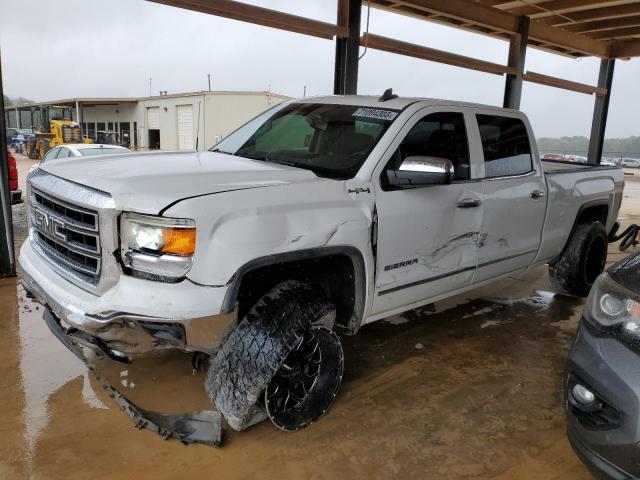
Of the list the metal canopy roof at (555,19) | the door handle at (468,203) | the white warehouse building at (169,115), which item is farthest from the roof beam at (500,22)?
the door handle at (468,203)

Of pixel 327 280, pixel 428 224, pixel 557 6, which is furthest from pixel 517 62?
pixel 327 280

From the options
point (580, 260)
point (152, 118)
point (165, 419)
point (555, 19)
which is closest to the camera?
point (165, 419)

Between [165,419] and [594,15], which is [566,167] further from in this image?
[594,15]

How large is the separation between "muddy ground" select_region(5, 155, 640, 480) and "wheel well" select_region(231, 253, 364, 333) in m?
0.61

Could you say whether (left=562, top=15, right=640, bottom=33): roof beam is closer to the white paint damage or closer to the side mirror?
the white paint damage

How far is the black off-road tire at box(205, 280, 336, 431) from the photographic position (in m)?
2.52

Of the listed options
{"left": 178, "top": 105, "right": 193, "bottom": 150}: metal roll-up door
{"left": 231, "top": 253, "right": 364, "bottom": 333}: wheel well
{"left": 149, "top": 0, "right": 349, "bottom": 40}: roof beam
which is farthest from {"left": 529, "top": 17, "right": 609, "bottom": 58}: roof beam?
{"left": 178, "top": 105, "right": 193, "bottom": 150}: metal roll-up door

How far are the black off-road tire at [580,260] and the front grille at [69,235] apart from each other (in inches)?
177

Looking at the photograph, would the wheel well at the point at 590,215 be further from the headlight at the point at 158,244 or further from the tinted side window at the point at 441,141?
the headlight at the point at 158,244

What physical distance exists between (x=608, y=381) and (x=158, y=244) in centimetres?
192

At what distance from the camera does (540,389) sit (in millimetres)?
3449

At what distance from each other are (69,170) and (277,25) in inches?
165

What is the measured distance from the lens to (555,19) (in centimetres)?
996

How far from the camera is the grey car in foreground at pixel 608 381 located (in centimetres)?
188
